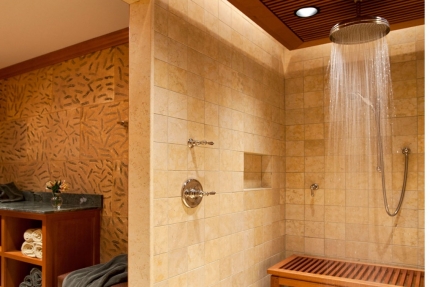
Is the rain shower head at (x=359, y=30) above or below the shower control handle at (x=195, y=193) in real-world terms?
above

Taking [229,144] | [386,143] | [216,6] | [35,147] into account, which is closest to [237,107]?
[229,144]

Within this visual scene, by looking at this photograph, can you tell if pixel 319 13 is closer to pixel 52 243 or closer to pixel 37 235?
pixel 52 243

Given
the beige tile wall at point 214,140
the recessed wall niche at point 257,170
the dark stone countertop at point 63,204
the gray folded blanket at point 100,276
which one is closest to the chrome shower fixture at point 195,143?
the beige tile wall at point 214,140

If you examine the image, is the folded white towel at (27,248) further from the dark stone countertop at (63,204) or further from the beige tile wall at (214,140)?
the beige tile wall at (214,140)

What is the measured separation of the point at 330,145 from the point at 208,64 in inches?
54.7

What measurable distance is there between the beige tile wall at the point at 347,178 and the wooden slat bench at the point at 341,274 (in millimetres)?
166

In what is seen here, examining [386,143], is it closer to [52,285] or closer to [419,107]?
[419,107]

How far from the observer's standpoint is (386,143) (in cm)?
270

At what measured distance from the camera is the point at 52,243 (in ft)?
9.23

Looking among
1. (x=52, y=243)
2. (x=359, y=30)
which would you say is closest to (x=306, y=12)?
(x=359, y=30)

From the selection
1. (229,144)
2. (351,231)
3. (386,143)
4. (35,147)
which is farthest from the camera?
(35,147)

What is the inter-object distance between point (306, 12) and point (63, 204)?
2.69 meters

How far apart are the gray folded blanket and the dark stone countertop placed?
2.04 ft

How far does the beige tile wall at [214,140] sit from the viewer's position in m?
1.90
